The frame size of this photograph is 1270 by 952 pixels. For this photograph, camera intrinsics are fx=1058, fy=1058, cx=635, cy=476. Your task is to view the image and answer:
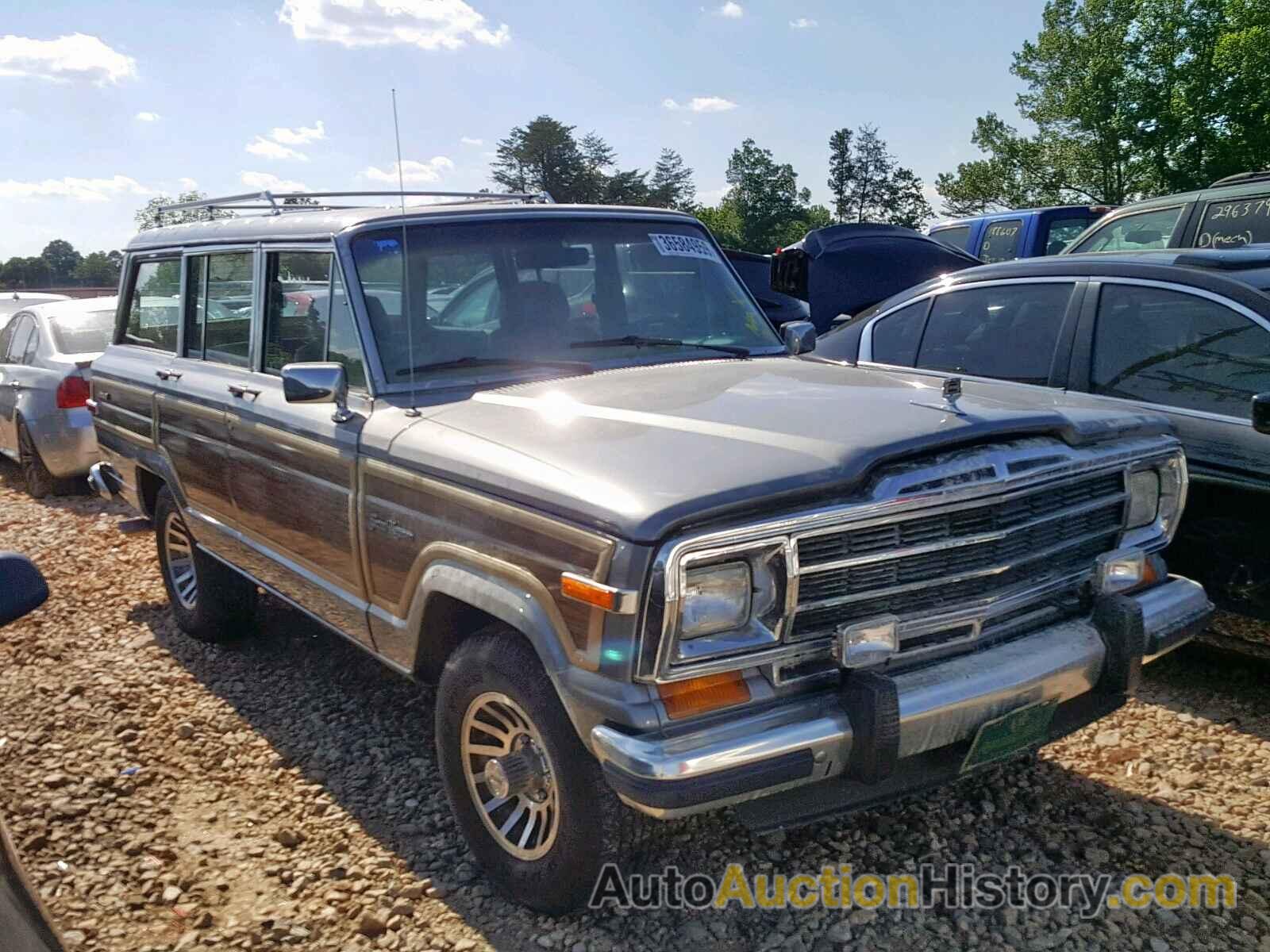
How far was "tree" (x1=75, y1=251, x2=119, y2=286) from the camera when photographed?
44.8 metres

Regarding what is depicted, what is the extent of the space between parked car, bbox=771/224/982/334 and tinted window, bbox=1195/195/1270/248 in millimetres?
1713

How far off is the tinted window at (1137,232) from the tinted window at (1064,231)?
4.13m

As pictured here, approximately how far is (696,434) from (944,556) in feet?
2.38

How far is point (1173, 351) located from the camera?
14.0 feet

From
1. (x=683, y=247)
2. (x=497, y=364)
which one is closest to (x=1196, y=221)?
(x=683, y=247)

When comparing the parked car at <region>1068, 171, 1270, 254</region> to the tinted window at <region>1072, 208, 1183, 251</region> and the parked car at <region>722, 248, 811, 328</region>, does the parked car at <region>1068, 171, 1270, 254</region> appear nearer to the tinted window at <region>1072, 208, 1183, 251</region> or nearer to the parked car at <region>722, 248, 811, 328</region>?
the tinted window at <region>1072, 208, 1183, 251</region>

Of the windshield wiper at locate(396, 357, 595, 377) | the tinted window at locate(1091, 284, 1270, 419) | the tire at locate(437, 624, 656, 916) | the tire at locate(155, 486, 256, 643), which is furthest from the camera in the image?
the tire at locate(155, 486, 256, 643)

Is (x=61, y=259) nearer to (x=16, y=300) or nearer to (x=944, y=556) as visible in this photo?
(x=16, y=300)

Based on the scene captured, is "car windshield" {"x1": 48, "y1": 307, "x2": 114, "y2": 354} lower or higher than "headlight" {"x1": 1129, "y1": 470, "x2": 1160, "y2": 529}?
higher

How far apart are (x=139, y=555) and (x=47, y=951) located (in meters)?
5.93

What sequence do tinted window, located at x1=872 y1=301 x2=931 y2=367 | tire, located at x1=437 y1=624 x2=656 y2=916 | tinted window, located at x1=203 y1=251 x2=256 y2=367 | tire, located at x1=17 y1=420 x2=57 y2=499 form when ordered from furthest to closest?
tire, located at x1=17 y1=420 x2=57 y2=499 < tinted window, located at x1=872 y1=301 x2=931 y2=367 < tinted window, located at x1=203 y1=251 x2=256 y2=367 < tire, located at x1=437 y1=624 x2=656 y2=916

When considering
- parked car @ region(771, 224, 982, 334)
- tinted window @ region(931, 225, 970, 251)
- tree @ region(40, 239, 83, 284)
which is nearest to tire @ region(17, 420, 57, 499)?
parked car @ region(771, 224, 982, 334)

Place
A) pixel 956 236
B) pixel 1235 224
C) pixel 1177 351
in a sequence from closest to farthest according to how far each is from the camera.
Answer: pixel 1177 351
pixel 1235 224
pixel 956 236

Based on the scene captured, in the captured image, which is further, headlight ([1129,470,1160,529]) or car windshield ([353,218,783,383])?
car windshield ([353,218,783,383])
